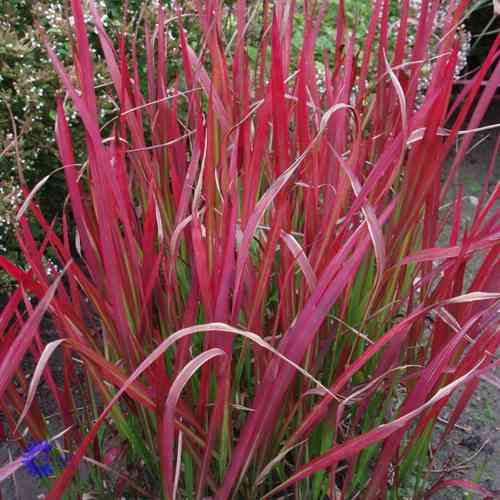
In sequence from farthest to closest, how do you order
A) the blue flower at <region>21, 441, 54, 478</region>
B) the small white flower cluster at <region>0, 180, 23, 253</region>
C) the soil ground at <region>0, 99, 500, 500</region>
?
the small white flower cluster at <region>0, 180, 23, 253</region> → the soil ground at <region>0, 99, 500, 500</region> → the blue flower at <region>21, 441, 54, 478</region>

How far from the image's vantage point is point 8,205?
67.2 inches

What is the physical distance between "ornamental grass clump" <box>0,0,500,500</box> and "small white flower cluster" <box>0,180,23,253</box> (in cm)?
46

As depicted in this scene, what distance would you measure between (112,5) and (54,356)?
1093 mm

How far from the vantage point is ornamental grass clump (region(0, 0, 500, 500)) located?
948mm

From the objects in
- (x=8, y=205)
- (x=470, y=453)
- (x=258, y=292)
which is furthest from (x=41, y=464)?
(x=470, y=453)

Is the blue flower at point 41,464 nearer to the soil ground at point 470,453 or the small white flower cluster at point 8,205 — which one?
the soil ground at point 470,453

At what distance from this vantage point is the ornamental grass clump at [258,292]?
948 mm

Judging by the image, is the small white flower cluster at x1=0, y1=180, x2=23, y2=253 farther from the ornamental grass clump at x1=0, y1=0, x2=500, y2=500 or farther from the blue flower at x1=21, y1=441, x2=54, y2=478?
the blue flower at x1=21, y1=441, x2=54, y2=478

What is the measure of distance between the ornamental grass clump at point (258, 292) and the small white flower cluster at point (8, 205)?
459 millimetres

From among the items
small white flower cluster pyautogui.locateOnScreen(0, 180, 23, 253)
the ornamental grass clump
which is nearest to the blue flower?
the ornamental grass clump

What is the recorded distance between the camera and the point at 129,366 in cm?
109

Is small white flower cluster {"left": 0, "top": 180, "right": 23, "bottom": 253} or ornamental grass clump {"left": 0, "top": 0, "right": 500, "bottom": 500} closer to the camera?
ornamental grass clump {"left": 0, "top": 0, "right": 500, "bottom": 500}

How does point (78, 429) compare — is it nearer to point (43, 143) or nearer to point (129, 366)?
point (129, 366)

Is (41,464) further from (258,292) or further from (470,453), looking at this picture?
(470,453)
